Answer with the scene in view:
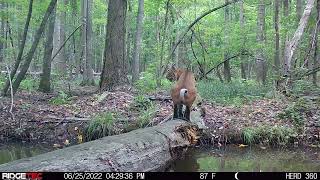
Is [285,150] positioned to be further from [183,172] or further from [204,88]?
[204,88]

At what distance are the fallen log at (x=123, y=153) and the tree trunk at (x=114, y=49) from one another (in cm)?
545

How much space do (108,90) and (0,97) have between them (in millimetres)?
3257

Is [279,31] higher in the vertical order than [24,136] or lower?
higher

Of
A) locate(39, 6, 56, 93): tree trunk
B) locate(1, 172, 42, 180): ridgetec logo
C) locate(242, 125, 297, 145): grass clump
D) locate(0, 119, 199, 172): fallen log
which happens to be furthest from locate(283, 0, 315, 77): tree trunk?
locate(1, 172, 42, 180): ridgetec logo

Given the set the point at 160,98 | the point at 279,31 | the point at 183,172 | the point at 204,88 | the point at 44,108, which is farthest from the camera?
Result: the point at 279,31

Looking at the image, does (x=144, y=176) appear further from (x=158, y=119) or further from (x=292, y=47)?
(x=292, y=47)

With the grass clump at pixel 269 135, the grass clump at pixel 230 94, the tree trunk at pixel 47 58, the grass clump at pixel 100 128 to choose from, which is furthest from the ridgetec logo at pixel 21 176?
the tree trunk at pixel 47 58

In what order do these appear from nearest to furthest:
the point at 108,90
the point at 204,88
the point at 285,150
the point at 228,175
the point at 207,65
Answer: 1. the point at 228,175
2. the point at 285,150
3. the point at 108,90
4. the point at 204,88
5. the point at 207,65

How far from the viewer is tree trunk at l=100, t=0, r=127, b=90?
1336 centimetres

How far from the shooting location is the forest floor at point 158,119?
9383mm

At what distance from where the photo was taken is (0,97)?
12.2 meters

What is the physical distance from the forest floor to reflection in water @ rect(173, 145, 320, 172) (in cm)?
52

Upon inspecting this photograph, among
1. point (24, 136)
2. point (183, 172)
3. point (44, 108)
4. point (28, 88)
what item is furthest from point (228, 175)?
point (28, 88)

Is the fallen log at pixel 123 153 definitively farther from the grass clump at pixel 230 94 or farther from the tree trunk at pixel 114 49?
the tree trunk at pixel 114 49
